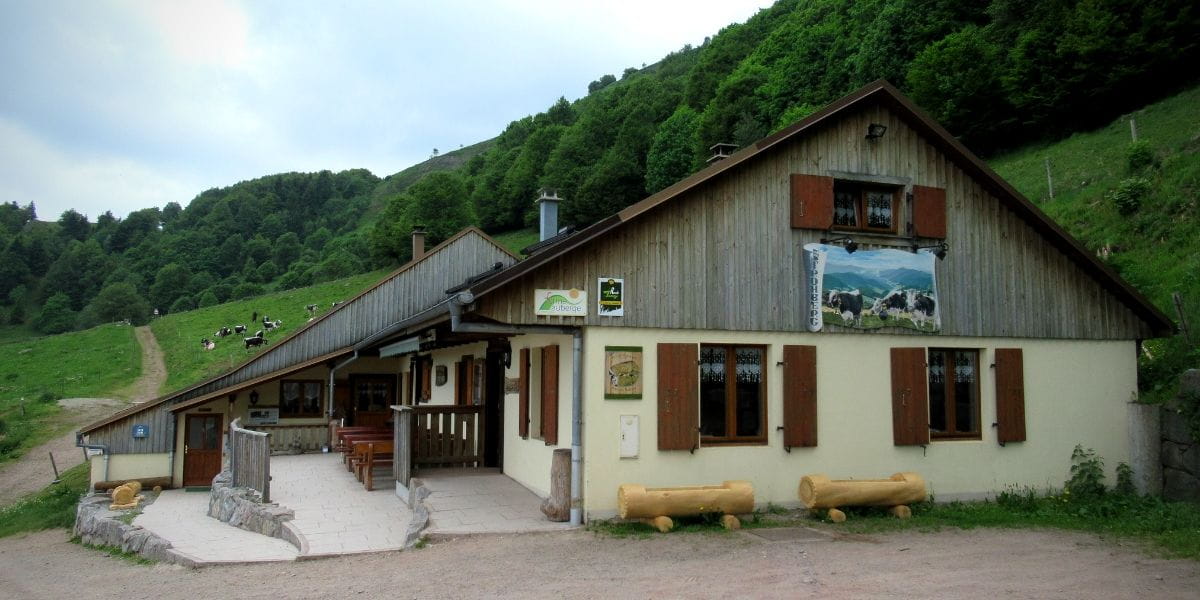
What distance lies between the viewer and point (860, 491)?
9969 millimetres

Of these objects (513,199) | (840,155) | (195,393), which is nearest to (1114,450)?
(840,155)

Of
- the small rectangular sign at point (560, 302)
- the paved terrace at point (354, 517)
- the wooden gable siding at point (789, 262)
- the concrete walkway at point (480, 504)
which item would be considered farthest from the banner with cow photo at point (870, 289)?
the paved terrace at point (354, 517)

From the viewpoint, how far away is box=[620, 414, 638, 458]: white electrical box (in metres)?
9.36

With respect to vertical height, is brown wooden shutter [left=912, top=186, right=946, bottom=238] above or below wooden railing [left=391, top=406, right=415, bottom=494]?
above

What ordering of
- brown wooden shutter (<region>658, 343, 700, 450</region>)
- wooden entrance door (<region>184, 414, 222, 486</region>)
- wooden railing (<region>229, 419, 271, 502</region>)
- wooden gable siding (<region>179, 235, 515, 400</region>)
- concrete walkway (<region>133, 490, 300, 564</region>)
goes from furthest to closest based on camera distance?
wooden gable siding (<region>179, 235, 515, 400</region>), wooden entrance door (<region>184, 414, 222, 486</region>), wooden railing (<region>229, 419, 271, 502</region>), brown wooden shutter (<region>658, 343, 700, 450</region>), concrete walkway (<region>133, 490, 300, 564</region>)

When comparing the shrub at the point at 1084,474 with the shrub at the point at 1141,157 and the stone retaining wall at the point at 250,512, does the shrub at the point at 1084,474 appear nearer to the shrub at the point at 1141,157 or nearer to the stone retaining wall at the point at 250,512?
the stone retaining wall at the point at 250,512

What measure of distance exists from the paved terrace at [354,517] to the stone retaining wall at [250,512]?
108mm

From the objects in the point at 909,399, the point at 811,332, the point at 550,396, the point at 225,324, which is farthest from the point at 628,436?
the point at 225,324

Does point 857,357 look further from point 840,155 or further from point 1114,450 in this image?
point 1114,450

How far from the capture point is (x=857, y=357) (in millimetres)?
10672

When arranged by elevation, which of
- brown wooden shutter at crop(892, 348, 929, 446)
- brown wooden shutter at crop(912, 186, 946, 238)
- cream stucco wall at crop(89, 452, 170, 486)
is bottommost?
cream stucco wall at crop(89, 452, 170, 486)

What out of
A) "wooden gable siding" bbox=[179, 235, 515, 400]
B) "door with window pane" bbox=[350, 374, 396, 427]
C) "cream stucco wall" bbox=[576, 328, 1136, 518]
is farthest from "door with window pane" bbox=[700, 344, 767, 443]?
"door with window pane" bbox=[350, 374, 396, 427]

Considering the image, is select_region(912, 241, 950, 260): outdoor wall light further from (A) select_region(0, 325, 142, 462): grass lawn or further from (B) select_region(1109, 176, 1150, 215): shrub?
(A) select_region(0, 325, 142, 462): grass lawn

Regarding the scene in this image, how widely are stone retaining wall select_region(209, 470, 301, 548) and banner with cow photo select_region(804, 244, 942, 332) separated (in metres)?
7.16
